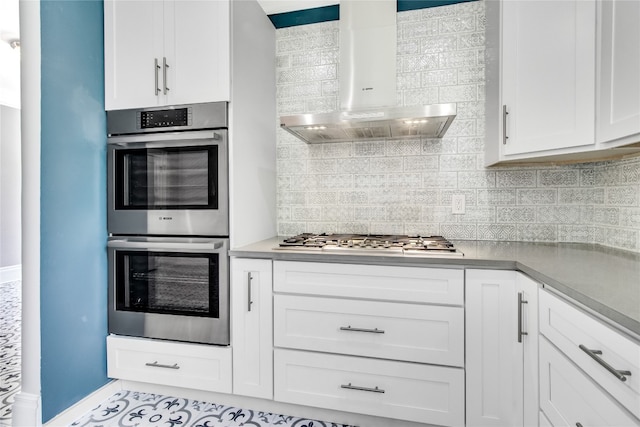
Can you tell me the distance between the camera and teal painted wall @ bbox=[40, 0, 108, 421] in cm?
156

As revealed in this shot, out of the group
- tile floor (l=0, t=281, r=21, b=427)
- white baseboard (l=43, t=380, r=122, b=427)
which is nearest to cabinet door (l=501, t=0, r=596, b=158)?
white baseboard (l=43, t=380, r=122, b=427)

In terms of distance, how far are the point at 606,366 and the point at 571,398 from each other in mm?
286

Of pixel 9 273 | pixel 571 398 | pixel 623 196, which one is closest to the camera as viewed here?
pixel 571 398

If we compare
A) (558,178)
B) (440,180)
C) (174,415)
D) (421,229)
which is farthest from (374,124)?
(174,415)

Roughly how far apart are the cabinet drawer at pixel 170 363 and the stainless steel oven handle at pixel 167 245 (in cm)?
55

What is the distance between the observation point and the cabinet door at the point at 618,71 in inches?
Result: 42.9

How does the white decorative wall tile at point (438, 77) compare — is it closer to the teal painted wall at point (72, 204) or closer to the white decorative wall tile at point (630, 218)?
the white decorative wall tile at point (630, 218)

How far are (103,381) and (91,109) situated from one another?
158 cm

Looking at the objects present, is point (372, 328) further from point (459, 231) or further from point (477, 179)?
point (477, 179)

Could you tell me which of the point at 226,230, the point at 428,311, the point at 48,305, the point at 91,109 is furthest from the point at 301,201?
the point at 48,305

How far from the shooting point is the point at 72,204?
1683 mm

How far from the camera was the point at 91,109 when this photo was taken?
5.88 ft

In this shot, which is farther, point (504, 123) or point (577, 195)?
Answer: point (577, 195)

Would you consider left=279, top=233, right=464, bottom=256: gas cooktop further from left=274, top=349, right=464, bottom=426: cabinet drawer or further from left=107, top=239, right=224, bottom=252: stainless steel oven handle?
left=274, top=349, right=464, bottom=426: cabinet drawer
